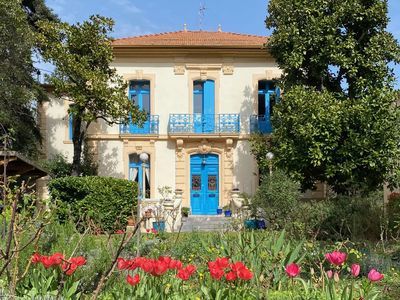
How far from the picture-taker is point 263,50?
19234mm

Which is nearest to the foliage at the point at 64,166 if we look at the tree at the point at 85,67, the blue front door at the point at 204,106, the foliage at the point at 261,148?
the tree at the point at 85,67

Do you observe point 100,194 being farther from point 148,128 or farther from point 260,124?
point 260,124

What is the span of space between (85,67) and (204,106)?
5.73m

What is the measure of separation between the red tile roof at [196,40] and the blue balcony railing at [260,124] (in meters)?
2.96

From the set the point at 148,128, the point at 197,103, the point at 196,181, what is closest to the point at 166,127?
the point at 148,128

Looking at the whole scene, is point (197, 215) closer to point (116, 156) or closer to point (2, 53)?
point (116, 156)

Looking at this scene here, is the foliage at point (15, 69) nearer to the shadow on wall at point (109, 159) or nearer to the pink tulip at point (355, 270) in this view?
the shadow on wall at point (109, 159)

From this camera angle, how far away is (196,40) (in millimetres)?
20141

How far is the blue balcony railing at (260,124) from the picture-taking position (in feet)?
61.8

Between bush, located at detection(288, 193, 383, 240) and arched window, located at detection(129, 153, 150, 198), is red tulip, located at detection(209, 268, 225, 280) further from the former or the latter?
arched window, located at detection(129, 153, 150, 198)

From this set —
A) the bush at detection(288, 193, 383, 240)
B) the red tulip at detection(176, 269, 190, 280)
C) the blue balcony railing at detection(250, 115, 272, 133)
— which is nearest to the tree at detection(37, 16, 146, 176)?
the blue balcony railing at detection(250, 115, 272, 133)

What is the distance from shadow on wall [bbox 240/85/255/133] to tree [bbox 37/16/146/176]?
4.98m

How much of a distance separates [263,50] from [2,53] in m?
10.0

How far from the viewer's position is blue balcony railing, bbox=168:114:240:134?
19.0 metres
